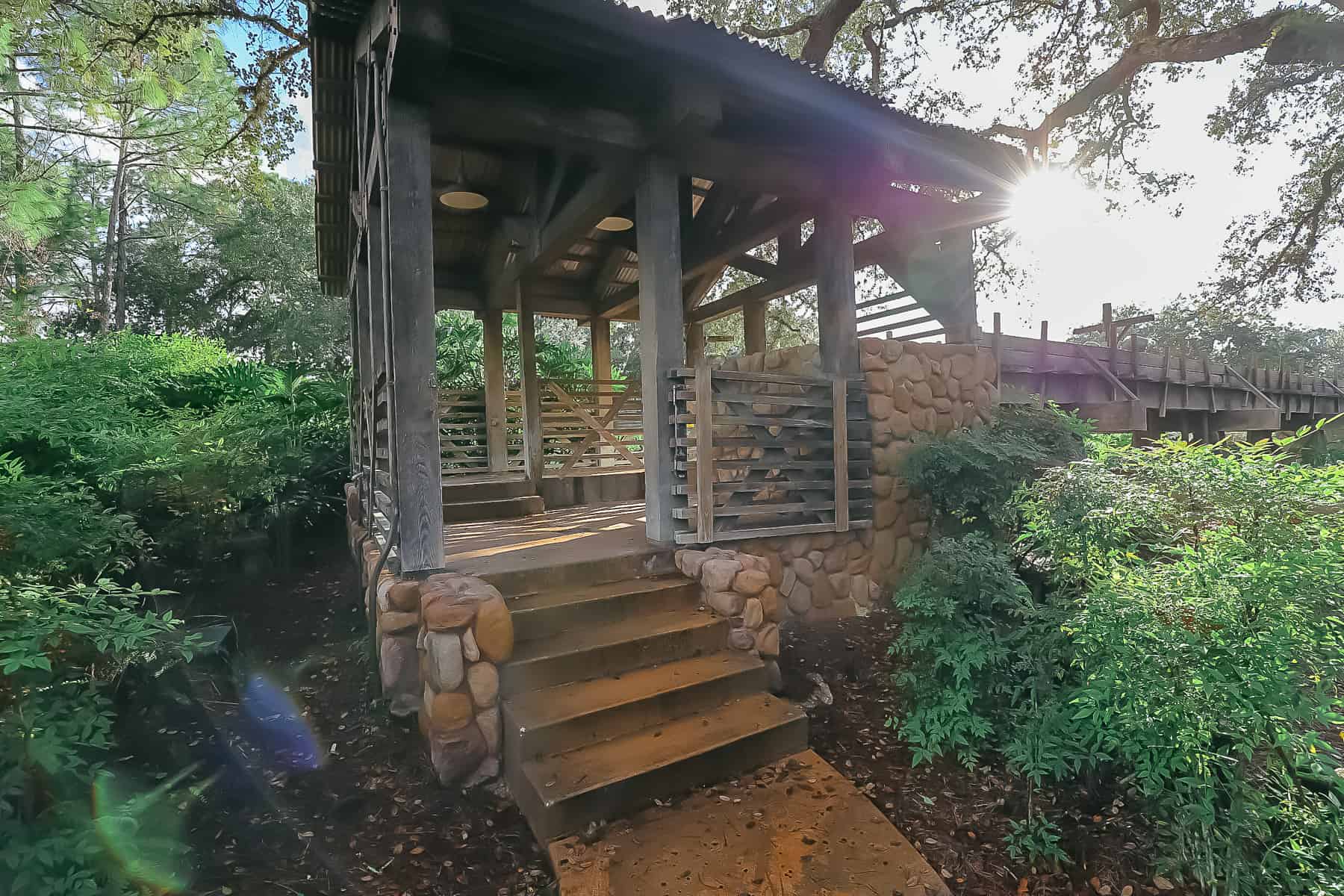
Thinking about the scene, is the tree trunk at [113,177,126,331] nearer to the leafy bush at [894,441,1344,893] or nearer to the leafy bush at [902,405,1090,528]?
the leafy bush at [902,405,1090,528]

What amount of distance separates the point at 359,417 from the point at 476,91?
12.9 feet

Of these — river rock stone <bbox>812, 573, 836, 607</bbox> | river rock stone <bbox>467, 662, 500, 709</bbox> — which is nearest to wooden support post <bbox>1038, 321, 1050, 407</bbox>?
river rock stone <bbox>812, 573, 836, 607</bbox>

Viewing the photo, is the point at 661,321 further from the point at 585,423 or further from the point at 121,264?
the point at 121,264

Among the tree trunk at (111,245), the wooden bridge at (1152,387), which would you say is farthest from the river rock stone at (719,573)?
the tree trunk at (111,245)

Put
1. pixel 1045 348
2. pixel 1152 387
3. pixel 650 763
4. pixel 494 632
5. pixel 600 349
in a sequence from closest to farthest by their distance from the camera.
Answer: pixel 650 763 < pixel 494 632 < pixel 1045 348 < pixel 600 349 < pixel 1152 387

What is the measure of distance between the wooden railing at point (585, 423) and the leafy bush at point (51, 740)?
5.67 meters

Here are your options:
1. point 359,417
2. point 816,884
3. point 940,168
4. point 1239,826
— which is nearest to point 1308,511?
point 1239,826

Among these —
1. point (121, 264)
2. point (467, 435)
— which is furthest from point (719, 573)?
point (121, 264)

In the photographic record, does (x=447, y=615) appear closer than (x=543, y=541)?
Yes

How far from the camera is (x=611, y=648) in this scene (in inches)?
126

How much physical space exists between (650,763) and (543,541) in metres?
2.26

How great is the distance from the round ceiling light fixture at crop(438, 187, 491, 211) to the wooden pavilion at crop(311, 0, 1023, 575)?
3cm

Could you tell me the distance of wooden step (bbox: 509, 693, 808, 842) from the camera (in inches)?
96.3

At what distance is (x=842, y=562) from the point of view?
16.2ft
